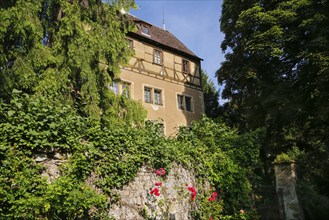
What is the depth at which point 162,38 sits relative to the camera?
2039cm

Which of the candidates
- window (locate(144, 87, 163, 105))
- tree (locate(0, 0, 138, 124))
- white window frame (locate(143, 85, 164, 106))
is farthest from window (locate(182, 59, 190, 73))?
tree (locate(0, 0, 138, 124))

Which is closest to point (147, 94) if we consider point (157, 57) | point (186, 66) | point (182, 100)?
point (157, 57)

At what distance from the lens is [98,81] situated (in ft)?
31.8

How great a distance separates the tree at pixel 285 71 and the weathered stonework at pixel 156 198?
6.98 m

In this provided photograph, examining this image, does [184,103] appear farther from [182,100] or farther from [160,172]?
[160,172]

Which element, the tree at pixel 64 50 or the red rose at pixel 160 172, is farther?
the tree at pixel 64 50

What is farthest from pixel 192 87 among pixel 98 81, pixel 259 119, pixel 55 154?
pixel 55 154

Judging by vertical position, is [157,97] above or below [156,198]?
above

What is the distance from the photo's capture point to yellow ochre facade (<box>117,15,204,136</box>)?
17.3m

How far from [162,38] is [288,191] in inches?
563

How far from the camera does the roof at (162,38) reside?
Result: 727 inches

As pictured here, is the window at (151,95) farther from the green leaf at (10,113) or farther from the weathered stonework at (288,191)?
the green leaf at (10,113)

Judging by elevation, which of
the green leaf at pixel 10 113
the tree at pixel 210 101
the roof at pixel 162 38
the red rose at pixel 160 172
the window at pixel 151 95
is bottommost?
the red rose at pixel 160 172

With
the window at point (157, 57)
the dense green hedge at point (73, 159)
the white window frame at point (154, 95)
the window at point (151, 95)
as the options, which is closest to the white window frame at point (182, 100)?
the white window frame at point (154, 95)
